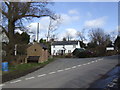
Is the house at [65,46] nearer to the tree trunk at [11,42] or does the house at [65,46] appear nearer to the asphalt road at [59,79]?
the tree trunk at [11,42]

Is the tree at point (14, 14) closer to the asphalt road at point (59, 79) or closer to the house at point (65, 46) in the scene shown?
the asphalt road at point (59, 79)

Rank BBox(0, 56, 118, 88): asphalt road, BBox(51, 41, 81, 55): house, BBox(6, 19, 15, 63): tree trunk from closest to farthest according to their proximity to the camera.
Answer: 1. BBox(0, 56, 118, 88): asphalt road
2. BBox(6, 19, 15, 63): tree trunk
3. BBox(51, 41, 81, 55): house

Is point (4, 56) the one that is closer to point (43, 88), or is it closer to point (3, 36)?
point (3, 36)

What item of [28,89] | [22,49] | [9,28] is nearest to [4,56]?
[22,49]

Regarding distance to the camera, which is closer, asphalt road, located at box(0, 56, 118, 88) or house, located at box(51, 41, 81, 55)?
asphalt road, located at box(0, 56, 118, 88)

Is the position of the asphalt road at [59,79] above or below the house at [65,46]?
below


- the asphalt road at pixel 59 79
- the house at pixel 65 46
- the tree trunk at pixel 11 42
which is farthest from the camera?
the house at pixel 65 46

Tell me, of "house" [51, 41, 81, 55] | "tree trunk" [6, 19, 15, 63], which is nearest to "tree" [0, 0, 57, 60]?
"tree trunk" [6, 19, 15, 63]

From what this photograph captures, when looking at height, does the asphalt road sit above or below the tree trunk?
below

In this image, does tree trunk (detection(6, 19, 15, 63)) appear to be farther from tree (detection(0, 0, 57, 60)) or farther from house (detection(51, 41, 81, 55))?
house (detection(51, 41, 81, 55))

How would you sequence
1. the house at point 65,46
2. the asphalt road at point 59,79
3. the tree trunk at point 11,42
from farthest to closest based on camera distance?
the house at point 65,46, the tree trunk at point 11,42, the asphalt road at point 59,79

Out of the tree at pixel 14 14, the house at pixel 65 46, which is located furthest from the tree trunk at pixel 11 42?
the house at pixel 65 46

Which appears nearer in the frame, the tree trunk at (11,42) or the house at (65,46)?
the tree trunk at (11,42)

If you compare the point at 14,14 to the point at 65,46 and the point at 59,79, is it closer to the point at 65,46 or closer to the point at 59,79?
the point at 59,79
